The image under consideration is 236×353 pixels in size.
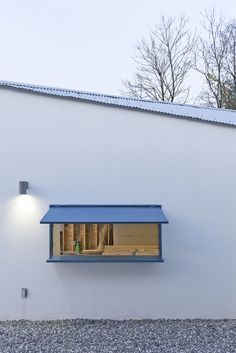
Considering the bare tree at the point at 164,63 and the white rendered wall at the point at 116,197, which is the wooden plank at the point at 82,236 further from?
the bare tree at the point at 164,63

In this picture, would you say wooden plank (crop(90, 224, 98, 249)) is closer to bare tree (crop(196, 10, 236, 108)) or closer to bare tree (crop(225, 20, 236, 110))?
bare tree (crop(225, 20, 236, 110))

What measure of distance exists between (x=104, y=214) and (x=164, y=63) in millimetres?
23087

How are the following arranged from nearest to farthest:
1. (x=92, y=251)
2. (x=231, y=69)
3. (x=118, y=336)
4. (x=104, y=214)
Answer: (x=118, y=336) < (x=104, y=214) < (x=92, y=251) < (x=231, y=69)

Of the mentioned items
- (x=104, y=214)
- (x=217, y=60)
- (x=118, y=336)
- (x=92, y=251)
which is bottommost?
(x=118, y=336)

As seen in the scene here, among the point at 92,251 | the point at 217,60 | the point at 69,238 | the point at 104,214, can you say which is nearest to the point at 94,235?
the point at 92,251

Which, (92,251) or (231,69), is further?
(231,69)

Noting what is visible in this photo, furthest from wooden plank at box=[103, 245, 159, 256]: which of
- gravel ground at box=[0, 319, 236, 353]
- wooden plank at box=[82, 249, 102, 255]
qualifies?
gravel ground at box=[0, 319, 236, 353]

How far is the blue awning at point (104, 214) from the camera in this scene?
9.47 metres

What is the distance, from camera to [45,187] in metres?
10.4

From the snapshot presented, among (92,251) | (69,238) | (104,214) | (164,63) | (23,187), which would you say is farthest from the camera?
(164,63)

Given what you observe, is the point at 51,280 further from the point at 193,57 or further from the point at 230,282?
the point at 193,57

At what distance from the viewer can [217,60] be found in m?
29.7

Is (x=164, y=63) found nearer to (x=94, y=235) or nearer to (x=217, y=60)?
(x=217, y=60)

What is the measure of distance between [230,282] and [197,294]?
0.89m
